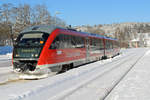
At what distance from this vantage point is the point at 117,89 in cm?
754

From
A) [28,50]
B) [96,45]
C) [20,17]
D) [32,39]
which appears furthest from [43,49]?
[20,17]

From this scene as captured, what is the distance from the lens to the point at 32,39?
10.8 metres

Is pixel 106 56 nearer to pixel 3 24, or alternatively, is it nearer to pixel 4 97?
pixel 4 97

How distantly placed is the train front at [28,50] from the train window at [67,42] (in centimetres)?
80

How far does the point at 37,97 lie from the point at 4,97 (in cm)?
99

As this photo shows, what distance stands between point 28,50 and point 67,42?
3.15 m

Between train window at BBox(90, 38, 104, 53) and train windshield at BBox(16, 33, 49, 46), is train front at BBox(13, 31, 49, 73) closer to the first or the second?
train windshield at BBox(16, 33, 49, 46)

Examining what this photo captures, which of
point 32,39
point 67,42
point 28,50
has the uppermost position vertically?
point 32,39

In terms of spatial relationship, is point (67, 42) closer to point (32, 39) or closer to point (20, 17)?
point (32, 39)

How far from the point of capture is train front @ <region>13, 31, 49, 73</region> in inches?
407

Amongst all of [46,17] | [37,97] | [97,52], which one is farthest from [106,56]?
[46,17]

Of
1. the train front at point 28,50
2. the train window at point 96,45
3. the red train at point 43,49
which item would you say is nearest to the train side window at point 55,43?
the red train at point 43,49

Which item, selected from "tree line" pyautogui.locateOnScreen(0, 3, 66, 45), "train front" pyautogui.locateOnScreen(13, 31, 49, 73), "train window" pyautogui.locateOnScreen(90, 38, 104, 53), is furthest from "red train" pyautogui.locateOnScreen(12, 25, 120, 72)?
"tree line" pyautogui.locateOnScreen(0, 3, 66, 45)

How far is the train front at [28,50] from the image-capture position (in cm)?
1034
